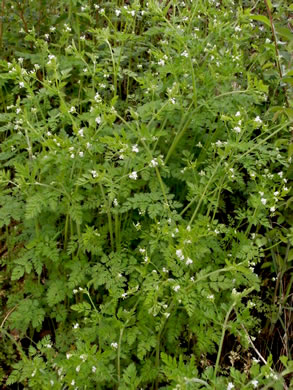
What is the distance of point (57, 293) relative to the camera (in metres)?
2.53

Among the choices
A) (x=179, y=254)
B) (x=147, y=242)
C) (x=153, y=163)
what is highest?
(x=153, y=163)

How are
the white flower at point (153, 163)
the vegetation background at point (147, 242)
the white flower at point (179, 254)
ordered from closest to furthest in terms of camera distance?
the white flower at point (179, 254) → the vegetation background at point (147, 242) → the white flower at point (153, 163)

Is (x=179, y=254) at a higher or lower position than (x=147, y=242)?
higher

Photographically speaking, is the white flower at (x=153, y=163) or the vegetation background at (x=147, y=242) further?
the white flower at (x=153, y=163)

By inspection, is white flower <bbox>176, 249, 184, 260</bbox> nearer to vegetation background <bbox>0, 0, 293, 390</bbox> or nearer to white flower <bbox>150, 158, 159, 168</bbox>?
vegetation background <bbox>0, 0, 293, 390</bbox>

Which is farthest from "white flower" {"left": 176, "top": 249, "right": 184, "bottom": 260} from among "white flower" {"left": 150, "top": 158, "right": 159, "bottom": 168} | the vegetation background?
"white flower" {"left": 150, "top": 158, "right": 159, "bottom": 168}

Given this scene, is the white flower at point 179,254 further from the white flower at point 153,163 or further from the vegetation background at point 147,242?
the white flower at point 153,163

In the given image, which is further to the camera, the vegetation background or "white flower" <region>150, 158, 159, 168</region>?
"white flower" <region>150, 158, 159, 168</region>

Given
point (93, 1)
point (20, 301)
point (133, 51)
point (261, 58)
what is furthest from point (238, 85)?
point (20, 301)

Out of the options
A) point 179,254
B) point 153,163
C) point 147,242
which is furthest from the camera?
point 147,242

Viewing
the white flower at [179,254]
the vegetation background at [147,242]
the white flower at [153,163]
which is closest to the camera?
the white flower at [179,254]

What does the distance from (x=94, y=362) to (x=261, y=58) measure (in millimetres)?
2349

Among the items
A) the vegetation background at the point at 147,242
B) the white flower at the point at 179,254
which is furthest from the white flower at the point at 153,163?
the white flower at the point at 179,254

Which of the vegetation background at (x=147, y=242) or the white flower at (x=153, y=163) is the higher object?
the white flower at (x=153, y=163)
